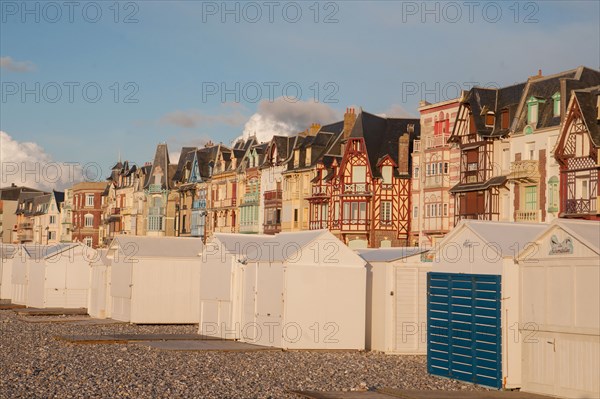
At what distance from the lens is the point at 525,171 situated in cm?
4822

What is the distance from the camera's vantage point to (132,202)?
108 m

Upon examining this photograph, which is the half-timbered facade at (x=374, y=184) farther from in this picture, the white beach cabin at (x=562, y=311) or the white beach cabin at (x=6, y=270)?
the white beach cabin at (x=562, y=311)

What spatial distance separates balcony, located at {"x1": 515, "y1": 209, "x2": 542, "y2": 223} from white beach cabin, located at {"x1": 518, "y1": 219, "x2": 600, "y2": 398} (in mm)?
26348

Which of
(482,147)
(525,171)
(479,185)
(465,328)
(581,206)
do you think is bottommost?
(465,328)

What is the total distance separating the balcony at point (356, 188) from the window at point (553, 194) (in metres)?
19.2

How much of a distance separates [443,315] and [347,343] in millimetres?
7342

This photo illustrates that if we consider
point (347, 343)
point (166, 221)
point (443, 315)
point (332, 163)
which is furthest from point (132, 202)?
point (443, 315)

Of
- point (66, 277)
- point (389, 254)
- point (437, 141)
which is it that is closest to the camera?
point (389, 254)

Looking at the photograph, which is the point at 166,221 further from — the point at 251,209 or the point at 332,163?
the point at 332,163

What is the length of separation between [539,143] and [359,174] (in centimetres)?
1908

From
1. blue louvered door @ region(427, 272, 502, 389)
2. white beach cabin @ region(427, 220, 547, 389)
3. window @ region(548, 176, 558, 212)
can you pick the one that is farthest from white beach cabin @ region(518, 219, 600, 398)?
window @ region(548, 176, 558, 212)

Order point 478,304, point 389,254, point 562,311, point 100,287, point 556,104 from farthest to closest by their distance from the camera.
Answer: point 100,287, point 556,104, point 389,254, point 478,304, point 562,311

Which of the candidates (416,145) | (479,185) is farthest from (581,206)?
(416,145)

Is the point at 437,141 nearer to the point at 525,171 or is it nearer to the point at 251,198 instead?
the point at 525,171
